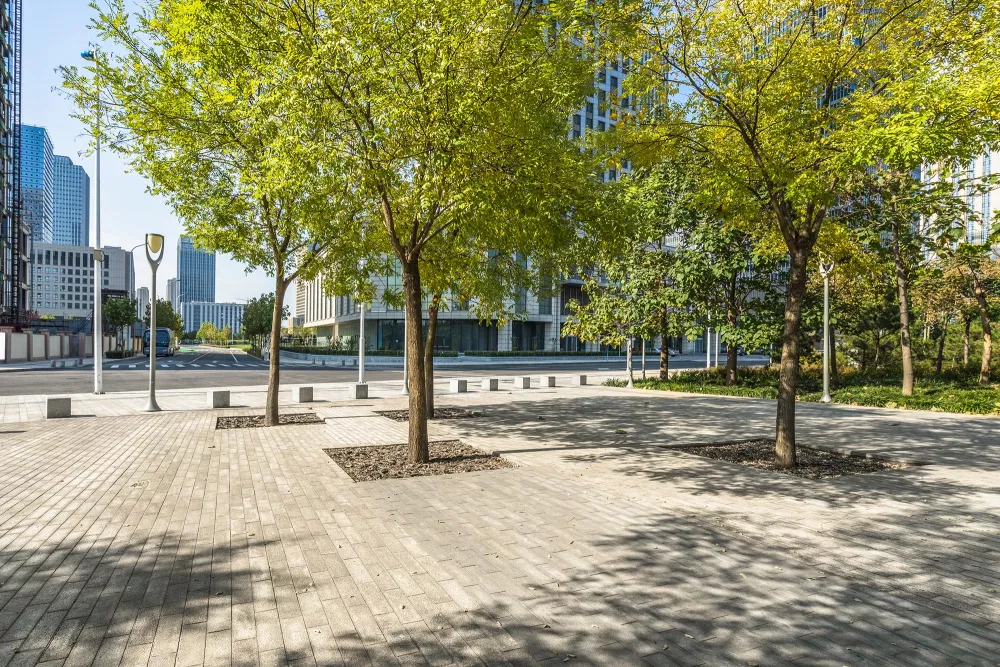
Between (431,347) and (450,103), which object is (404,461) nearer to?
(450,103)

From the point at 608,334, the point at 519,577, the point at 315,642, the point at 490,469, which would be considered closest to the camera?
the point at 315,642

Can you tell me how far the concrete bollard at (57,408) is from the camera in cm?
1459

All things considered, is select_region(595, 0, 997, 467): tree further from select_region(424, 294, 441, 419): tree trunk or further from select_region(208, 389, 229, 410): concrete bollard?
select_region(208, 389, 229, 410): concrete bollard

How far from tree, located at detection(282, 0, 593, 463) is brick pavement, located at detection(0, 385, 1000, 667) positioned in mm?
3775

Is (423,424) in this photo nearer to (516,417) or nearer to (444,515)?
(444,515)

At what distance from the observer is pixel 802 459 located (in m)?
9.81

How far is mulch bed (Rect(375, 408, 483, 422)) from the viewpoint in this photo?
15.0m

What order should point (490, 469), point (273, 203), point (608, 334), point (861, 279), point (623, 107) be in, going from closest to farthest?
point (490, 469)
point (623, 107)
point (273, 203)
point (861, 279)
point (608, 334)

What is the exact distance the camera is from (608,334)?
993 inches

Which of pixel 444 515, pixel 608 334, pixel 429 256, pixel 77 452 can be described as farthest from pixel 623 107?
pixel 608 334

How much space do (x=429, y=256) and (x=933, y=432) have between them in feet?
37.8

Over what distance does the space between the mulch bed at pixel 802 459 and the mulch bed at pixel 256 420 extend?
858 centimetres

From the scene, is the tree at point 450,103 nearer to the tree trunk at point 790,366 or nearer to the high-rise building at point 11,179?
the tree trunk at point 790,366

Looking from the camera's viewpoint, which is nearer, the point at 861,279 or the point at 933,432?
the point at 933,432
